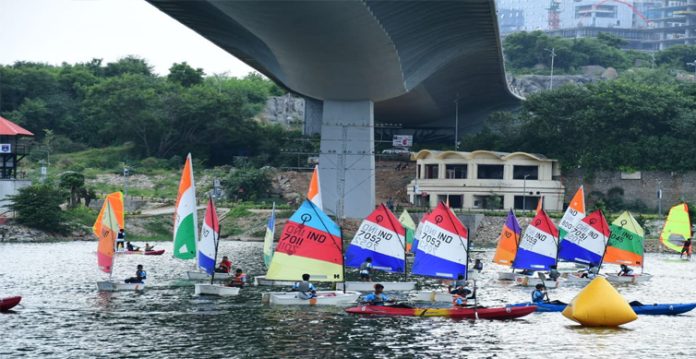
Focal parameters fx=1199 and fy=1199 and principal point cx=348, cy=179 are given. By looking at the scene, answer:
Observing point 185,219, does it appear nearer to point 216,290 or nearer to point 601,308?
point 216,290

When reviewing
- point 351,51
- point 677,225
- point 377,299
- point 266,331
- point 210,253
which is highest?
point 351,51

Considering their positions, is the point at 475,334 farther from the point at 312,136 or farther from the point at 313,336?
the point at 312,136

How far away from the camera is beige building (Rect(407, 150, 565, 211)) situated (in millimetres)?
103375

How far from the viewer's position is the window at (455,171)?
351 feet

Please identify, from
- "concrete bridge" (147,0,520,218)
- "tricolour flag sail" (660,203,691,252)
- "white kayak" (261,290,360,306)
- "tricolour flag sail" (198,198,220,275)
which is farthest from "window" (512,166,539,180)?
"white kayak" (261,290,360,306)

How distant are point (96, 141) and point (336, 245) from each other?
85.9 m

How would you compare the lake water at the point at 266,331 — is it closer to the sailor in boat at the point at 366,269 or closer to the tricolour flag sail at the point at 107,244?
the tricolour flag sail at the point at 107,244

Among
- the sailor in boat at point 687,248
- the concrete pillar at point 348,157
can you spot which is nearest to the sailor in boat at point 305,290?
the sailor in boat at point 687,248

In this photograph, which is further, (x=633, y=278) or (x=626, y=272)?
(x=626, y=272)

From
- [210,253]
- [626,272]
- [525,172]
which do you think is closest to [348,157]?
[525,172]

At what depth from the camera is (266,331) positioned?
1506 inches

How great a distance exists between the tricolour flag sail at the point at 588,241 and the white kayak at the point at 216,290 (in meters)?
19.8

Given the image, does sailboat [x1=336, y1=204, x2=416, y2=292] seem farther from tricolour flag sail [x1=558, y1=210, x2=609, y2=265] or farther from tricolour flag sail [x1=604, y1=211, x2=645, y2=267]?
tricolour flag sail [x1=604, y1=211, x2=645, y2=267]

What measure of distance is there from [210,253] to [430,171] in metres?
61.5
